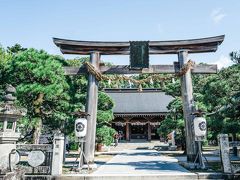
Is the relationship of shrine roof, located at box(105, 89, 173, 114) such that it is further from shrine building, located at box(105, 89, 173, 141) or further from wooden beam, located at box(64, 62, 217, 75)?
wooden beam, located at box(64, 62, 217, 75)

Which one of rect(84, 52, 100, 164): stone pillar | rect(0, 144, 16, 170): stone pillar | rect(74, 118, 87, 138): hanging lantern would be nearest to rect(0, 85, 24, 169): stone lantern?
rect(0, 144, 16, 170): stone pillar

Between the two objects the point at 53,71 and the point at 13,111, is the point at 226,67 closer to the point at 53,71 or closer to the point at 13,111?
the point at 53,71

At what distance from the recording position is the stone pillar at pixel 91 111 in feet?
38.3

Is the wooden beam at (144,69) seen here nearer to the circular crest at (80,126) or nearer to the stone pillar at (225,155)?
the circular crest at (80,126)

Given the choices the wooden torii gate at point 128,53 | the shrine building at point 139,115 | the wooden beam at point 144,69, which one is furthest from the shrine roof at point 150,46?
the shrine building at point 139,115

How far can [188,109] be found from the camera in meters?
11.8

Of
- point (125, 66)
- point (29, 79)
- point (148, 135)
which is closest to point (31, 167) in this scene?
point (29, 79)

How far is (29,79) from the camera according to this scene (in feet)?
40.3

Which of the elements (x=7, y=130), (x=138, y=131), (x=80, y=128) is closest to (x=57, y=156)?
(x=80, y=128)

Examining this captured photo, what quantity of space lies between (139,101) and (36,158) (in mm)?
31262

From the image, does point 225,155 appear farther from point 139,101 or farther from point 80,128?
point 139,101

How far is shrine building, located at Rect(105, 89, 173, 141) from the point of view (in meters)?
35.9

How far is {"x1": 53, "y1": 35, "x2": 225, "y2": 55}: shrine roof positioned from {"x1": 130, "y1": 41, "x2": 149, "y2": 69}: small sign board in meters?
0.25

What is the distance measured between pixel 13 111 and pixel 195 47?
974 cm
